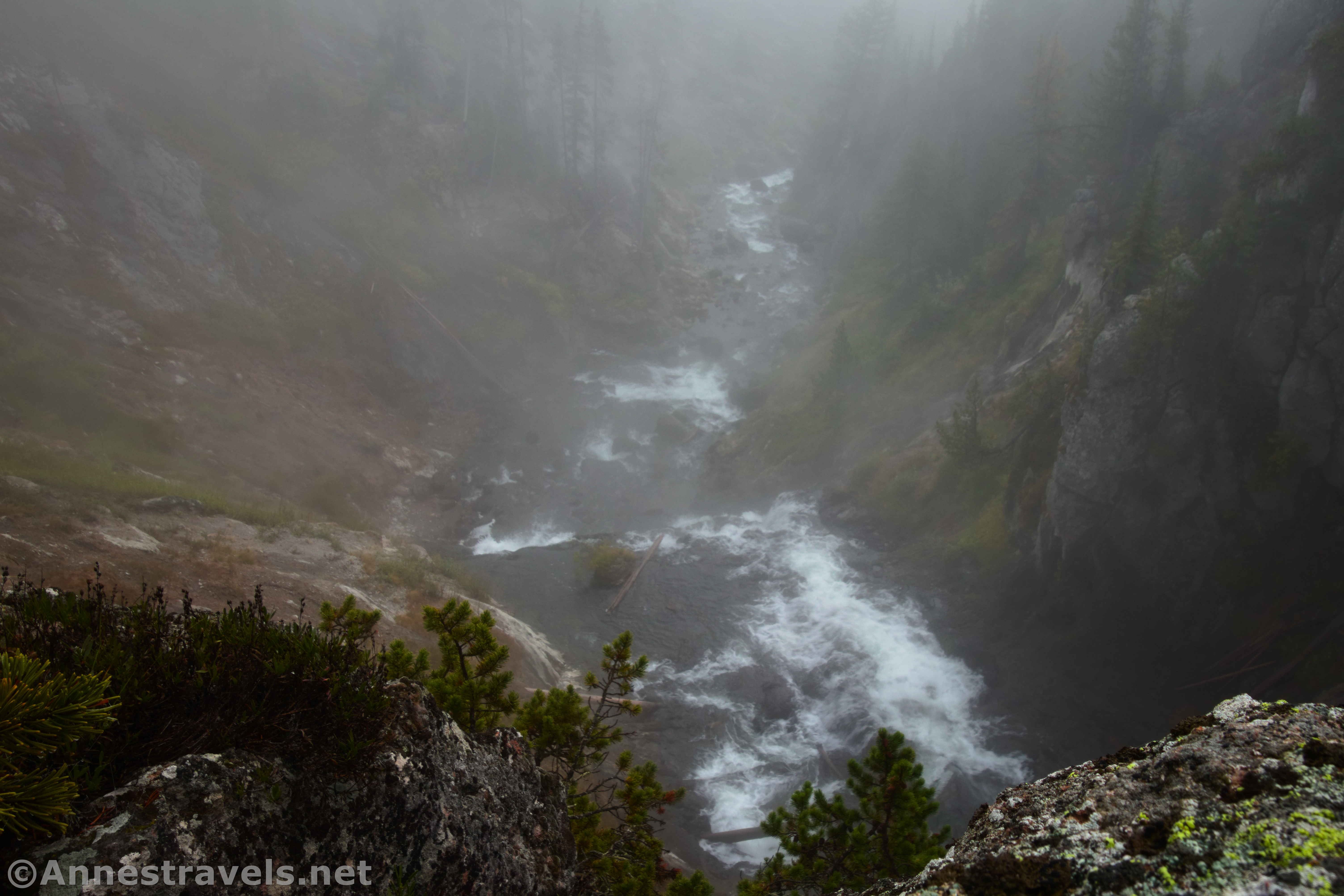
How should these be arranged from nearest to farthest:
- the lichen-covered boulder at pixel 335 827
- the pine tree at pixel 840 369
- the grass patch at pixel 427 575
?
the lichen-covered boulder at pixel 335 827, the grass patch at pixel 427 575, the pine tree at pixel 840 369

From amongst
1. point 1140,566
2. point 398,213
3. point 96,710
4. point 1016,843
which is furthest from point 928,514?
point 398,213

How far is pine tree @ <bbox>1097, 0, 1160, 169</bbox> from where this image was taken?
32.2 metres

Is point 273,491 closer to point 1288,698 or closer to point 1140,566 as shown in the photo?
point 1140,566

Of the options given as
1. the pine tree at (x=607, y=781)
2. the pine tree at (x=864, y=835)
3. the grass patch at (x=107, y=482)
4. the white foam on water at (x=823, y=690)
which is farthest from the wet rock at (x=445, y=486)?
the pine tree at (x=864, y=835)

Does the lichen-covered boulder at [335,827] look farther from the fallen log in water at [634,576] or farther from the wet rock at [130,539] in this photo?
the fallen log in water at [634,576]

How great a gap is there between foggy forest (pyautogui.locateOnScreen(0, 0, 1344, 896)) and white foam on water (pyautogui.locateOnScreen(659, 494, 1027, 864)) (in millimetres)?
167

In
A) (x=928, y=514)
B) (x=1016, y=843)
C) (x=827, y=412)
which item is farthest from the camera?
(x=827, y=412)

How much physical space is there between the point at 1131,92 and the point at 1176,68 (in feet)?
8.02

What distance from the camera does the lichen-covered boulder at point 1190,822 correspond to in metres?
2.02

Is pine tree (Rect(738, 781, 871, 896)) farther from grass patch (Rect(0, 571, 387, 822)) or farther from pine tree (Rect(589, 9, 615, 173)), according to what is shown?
pine tree (Rect(589, 9, 615, 173))

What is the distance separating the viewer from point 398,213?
4762cm

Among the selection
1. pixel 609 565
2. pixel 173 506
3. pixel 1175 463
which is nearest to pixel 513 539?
pixel 609 565

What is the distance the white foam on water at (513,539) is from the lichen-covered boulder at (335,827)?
26884 millimetres

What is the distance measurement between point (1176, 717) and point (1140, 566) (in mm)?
4601
